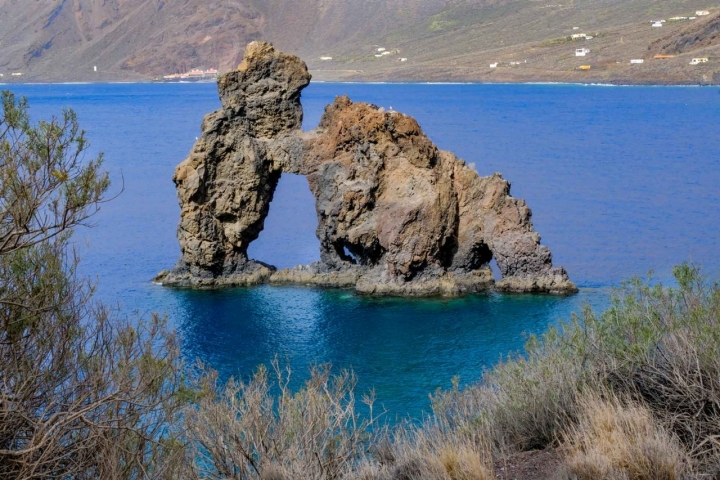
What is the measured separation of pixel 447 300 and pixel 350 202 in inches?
210

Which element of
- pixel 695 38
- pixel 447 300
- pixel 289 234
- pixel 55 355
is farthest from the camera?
pixel 695 38

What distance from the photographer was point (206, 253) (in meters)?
35.2

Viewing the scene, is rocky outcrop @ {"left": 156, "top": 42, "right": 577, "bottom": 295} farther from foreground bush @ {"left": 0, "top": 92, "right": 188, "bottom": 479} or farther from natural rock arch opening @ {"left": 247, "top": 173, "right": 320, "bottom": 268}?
foreground bush @ {"left": 0, "top": 92, "right": 188, "bottom": 479}

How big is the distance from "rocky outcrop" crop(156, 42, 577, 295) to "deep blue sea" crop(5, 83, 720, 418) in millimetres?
1172

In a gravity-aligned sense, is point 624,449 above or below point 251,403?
above

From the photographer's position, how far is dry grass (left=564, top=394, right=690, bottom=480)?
10.2 meters

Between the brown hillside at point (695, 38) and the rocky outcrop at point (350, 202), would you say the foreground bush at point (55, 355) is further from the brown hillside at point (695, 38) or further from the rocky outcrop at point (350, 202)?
the brown hillside at point (695, 38)

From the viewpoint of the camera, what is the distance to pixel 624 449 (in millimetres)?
10352

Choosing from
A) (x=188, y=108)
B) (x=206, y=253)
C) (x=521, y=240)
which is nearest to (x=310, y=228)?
(x=206, y=253)

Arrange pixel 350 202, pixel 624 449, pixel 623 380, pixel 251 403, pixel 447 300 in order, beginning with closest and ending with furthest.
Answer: pixel 624 449
pixel 623 380
pixel 251 403
pixel 447 300
pixel 350 202

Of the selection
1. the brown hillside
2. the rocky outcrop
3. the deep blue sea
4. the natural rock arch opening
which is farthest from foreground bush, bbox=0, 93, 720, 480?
the brown hillside

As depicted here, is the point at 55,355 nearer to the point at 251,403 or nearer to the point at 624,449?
the point at 251,403

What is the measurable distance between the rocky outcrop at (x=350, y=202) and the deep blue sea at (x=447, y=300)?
3.85 ft

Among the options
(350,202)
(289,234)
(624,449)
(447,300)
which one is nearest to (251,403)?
(624,449)
